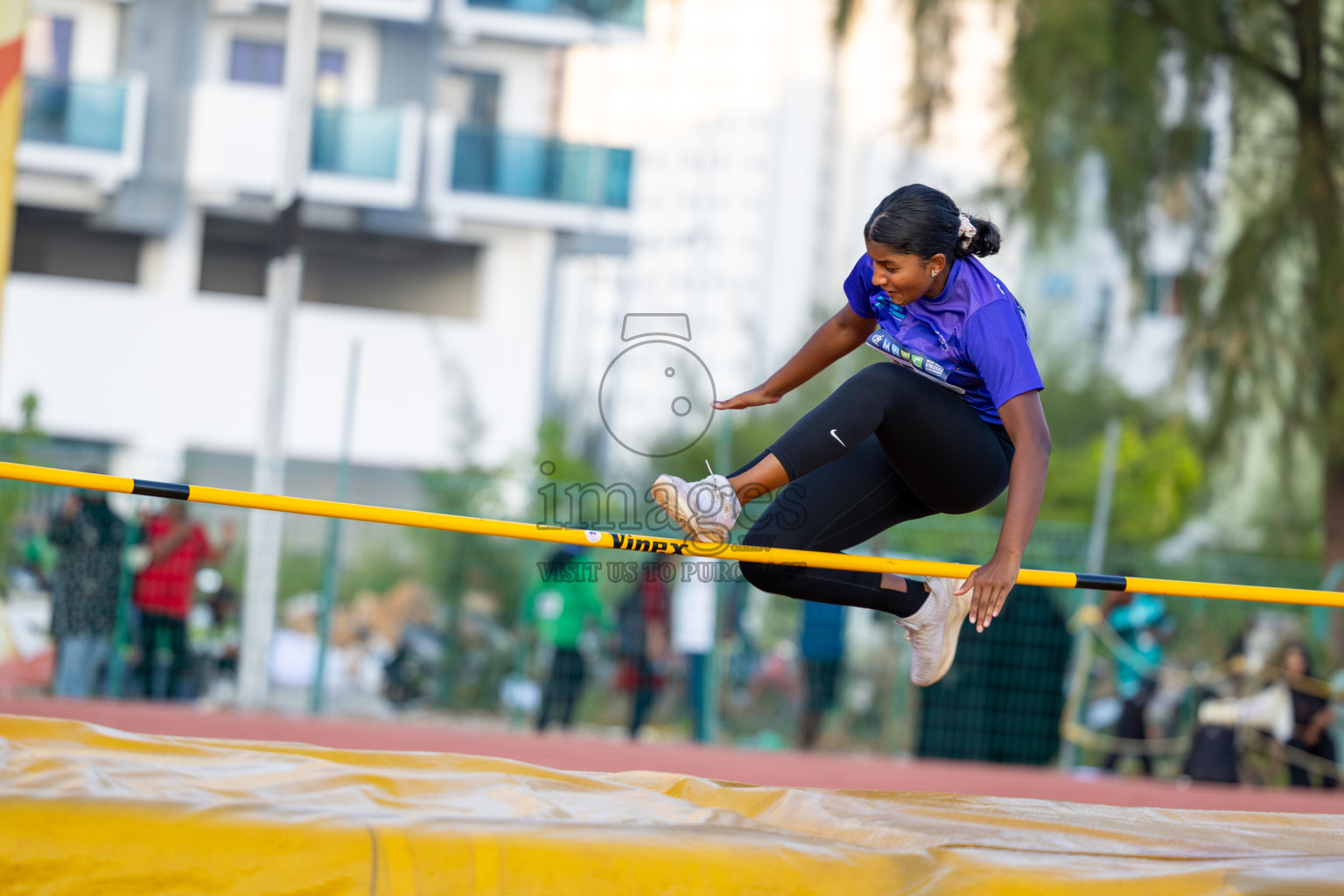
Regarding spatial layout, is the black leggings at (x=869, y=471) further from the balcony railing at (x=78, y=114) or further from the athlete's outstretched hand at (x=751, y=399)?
the balcony railing at (x=78, y=114)

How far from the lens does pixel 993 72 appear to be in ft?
26.1

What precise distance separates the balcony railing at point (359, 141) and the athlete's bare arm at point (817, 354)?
13464 mm

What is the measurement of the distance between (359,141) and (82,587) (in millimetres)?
10243

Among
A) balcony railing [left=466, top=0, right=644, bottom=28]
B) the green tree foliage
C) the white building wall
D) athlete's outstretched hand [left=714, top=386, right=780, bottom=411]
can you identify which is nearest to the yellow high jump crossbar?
athlete's outstretched hand [left=714, top=386, right=780, bottom=411]

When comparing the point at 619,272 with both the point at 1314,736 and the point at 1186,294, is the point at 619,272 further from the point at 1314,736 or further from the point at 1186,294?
the point at 1314,736

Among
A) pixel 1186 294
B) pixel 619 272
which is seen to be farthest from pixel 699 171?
pixel 1186 294

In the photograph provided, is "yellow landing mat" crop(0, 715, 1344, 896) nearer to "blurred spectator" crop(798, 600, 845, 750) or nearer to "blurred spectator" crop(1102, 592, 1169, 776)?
"blurred spectator" crop(798, 600, 845, 750)

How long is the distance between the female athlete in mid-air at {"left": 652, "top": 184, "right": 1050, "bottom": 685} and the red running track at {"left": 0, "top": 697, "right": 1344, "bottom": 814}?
2.95m

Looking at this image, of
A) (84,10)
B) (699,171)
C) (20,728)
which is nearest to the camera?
(20,728)

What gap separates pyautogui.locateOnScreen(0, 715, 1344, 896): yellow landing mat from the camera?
6.98 feet

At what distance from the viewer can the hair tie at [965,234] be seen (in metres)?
3.02

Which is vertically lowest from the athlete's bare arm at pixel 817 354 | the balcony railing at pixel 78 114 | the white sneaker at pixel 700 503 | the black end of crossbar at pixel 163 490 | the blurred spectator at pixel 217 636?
the blurred spectator at pixel 217 636

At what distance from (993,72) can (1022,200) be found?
86 centimetres

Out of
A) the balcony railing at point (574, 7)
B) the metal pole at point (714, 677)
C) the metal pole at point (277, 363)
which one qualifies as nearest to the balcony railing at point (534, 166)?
the balcony railing at point (574, 7)
